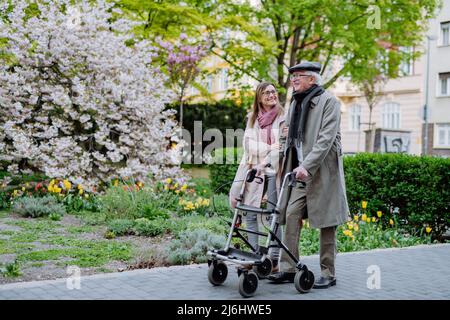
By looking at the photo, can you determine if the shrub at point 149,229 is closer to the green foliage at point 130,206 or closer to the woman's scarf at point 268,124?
the green foliage at point 130,206

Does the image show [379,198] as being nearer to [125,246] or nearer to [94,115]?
[125,246]

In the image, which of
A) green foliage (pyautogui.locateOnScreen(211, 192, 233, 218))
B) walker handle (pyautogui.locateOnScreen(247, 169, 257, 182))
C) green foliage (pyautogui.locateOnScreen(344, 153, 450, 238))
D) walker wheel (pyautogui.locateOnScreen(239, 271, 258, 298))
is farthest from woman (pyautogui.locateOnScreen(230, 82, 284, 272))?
green foliage (pyautogui.locateOnScreen(211, 192, 233, 218))

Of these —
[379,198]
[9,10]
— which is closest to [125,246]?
[379,198]

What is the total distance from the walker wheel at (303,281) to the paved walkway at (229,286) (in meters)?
0.06

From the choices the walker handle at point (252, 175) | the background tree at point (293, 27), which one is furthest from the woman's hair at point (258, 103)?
the background tree at point (293, 27)

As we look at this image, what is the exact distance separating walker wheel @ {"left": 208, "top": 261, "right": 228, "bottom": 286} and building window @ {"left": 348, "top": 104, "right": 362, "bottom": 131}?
122ft

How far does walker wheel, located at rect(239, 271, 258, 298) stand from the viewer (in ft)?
16.7

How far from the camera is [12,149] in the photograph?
12.2 m

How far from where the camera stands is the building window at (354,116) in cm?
4178

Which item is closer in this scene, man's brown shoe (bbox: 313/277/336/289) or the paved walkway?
the paved walkway

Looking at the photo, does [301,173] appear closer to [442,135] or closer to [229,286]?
[229,286]

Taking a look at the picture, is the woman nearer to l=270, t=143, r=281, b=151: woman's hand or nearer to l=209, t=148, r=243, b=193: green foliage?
l=270, t=143, r=281, b=151: woman's hand
